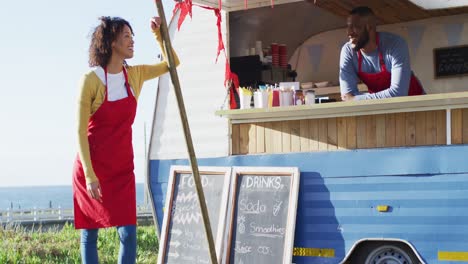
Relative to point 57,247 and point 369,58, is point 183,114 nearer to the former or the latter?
point 369,58

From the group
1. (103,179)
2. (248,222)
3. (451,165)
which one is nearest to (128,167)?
(103,179)

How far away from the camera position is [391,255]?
5973 mm

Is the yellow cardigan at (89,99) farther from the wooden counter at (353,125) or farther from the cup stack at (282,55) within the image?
the cup stack at (282,55)

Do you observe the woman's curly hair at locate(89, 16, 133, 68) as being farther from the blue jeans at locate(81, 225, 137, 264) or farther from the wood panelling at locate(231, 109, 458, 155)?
the wood panelling at locate(231, 109, 458, 155)

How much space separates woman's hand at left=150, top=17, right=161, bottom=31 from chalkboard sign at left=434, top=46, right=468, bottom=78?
3976 millimetres

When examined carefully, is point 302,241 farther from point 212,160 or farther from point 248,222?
point 212,160

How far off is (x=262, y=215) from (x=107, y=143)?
1.71 metres

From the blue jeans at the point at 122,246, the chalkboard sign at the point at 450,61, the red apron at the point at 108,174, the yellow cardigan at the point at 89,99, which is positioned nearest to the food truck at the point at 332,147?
the chalkboard sign at the point at 450,61

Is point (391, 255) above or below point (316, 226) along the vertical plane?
below

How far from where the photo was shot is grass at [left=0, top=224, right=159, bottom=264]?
11109 millimetres

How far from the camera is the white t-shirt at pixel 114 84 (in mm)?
5191

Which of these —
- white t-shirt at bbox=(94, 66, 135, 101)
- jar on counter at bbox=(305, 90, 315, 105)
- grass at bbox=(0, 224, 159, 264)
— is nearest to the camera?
white t-shirt at bbox=(94, 66, 135, 101)

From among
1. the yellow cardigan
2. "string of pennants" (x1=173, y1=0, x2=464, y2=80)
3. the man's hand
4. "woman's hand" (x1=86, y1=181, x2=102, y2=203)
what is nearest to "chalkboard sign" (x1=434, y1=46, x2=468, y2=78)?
"string of pennants" (x1=173, y1=0, x2=464, y2=80)

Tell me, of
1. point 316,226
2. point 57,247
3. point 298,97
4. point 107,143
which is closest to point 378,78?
point 298,97
